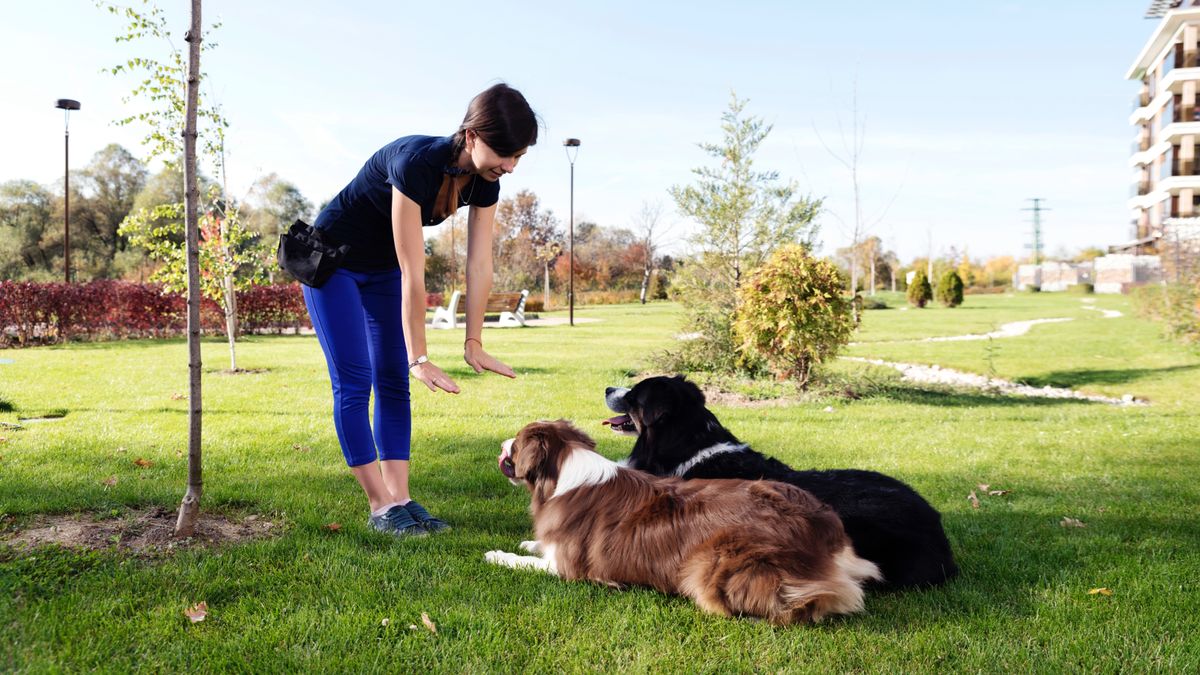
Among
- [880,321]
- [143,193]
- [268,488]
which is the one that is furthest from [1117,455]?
[143,193]

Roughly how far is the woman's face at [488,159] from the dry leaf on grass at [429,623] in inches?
73.3

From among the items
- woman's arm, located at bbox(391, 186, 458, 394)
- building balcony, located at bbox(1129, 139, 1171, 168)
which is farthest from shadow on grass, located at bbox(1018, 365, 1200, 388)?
building balcony, located at bbox(1129, 139, 1171, 168)

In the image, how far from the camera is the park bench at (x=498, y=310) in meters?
23.3

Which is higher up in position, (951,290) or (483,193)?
(951,290)

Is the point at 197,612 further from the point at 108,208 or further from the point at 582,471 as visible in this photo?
the point at 108,208

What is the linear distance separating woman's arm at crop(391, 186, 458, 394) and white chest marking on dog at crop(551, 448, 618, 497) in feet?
2.01

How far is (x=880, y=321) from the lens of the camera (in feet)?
85.8

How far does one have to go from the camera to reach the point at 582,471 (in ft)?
10.6

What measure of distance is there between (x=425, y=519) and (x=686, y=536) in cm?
154

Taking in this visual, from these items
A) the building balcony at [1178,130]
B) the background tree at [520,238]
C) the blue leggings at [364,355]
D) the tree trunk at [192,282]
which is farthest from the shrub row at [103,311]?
the building balcony at [1178,130]

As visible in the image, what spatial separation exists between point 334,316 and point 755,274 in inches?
267

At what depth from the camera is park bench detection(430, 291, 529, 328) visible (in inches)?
918

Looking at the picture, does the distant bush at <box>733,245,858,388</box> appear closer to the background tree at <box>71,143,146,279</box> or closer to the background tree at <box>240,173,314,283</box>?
the background tree at <box>71,143,146,279</box>

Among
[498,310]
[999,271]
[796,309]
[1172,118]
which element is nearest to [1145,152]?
[1172,118]
